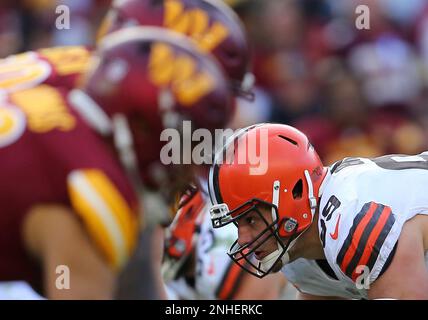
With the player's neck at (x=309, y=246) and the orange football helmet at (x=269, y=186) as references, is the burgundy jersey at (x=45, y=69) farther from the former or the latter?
the player's neck at (x=309, y=246)

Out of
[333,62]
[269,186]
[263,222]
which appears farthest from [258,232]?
[333,62]

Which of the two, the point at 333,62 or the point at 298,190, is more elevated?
the point at 333,62

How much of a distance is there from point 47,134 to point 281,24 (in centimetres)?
435

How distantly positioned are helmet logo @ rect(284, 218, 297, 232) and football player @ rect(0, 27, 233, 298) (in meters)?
0.53

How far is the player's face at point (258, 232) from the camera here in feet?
11.0

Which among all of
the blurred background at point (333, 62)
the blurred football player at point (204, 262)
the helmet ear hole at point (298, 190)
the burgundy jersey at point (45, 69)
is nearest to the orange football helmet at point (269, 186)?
the helmet ear hole at point (298, 190)

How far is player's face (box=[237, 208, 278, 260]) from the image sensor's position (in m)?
3.34

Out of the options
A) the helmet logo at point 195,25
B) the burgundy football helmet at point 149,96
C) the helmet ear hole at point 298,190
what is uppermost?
the helmet logo at point 195,25

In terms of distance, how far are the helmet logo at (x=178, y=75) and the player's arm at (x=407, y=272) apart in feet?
3.17

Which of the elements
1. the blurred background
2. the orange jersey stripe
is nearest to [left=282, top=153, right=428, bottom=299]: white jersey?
the orange jersey stripe

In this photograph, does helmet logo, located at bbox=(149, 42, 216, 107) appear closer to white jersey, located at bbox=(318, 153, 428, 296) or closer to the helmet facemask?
the helmet facemask

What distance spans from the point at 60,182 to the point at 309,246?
35.9 inches

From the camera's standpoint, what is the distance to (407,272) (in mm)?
3029

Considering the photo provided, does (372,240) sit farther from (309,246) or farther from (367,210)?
(309,246)
